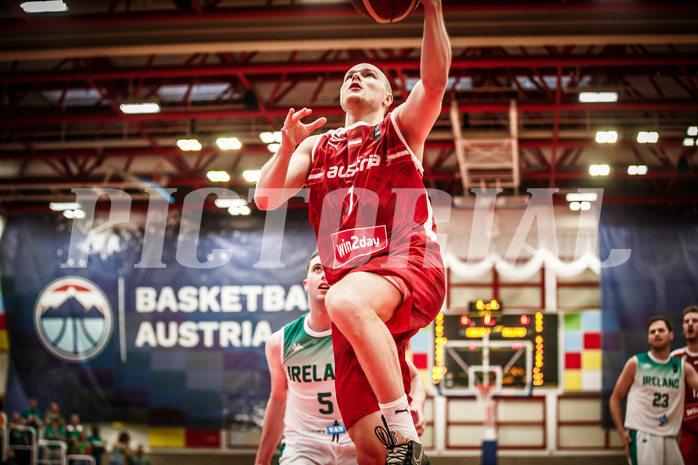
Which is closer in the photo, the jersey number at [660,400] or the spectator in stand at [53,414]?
the jersey number at [660,400]

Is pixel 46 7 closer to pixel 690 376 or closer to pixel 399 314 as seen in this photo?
pixel 399 314

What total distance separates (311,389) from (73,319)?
1408 centimetres

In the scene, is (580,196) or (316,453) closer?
(316,453)

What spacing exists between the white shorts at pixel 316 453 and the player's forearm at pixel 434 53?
8.26ft

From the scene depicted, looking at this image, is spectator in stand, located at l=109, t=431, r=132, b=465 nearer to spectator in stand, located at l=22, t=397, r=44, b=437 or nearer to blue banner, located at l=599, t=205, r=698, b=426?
A: spectator in stand, located at l=22, t=397, r=44, b=437

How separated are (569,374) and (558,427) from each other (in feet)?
Result: 4.79

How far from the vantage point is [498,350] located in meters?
14.6

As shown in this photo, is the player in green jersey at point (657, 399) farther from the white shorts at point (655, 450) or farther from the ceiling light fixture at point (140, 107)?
the ceiling light fixture at point (140, 107)

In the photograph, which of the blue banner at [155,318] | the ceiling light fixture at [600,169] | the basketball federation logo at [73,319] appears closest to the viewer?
the ceiling light fixture at [600,169]

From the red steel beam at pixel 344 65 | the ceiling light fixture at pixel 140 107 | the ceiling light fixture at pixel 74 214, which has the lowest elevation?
the ceiling light fixture at pixel 74 214

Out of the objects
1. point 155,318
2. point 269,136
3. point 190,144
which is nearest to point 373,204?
point 269,136

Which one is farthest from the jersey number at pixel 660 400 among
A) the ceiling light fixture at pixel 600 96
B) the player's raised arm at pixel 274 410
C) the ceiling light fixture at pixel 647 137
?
the player's raised arm at pixel 274 410

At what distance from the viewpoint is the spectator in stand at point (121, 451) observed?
14.6 m

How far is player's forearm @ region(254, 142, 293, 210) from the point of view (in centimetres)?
325
